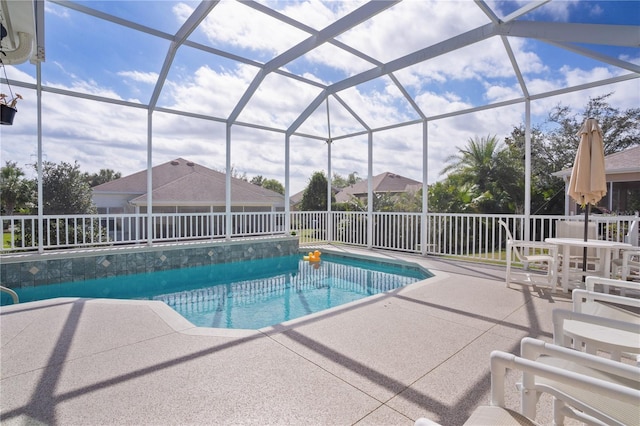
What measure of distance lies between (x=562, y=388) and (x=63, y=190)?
16.1 meters

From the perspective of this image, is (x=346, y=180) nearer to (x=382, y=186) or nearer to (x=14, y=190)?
(x=382, y=186)

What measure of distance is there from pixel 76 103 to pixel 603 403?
9858 millimetres

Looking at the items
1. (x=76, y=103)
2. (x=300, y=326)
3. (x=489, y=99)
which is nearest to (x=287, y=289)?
(x=300, y=326)

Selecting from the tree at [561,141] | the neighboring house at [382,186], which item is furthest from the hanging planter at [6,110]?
the neighboring house at [382,186]

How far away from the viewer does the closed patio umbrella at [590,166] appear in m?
4.20

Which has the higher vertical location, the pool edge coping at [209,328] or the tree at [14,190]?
the tree at [14,190]

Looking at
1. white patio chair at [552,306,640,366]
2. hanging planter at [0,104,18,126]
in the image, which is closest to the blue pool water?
hanging planter at [0,104,18,126]

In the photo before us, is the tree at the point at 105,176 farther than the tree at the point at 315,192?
Yes

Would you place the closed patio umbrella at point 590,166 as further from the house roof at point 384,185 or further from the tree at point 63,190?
the house roof at point 384,185

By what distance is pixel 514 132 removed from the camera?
766 inches

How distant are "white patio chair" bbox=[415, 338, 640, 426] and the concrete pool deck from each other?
2.03 ft

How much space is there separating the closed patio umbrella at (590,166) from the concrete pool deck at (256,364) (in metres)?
1.47

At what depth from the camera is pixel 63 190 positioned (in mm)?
13156

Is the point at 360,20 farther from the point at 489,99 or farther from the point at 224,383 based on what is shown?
the point at 224,383
